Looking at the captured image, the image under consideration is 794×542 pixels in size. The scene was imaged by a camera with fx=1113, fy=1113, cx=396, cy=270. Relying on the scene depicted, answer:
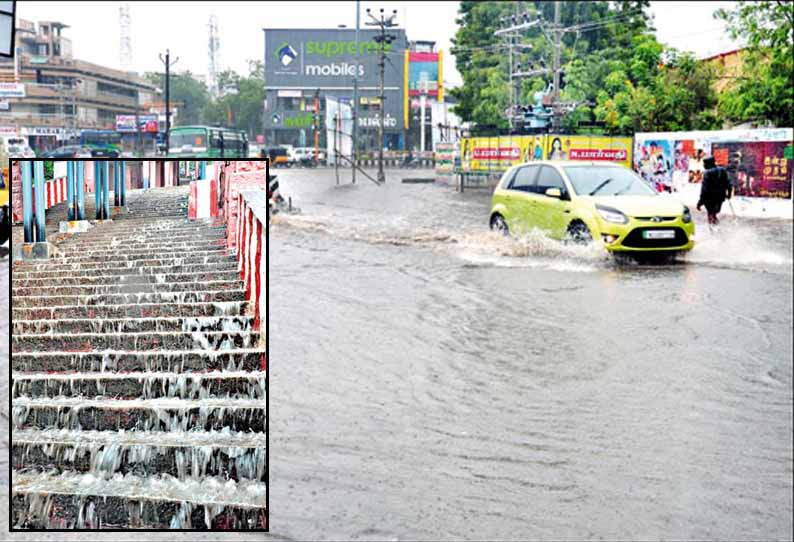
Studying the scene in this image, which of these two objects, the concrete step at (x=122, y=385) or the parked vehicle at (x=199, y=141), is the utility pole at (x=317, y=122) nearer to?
the parked vehicle at (x=199, y=141)

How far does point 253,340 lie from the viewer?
1.01m

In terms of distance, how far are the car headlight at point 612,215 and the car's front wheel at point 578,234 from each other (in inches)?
20.0

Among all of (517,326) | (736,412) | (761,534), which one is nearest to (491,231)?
(517,326)

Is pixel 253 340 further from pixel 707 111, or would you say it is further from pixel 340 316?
pixel 707 111

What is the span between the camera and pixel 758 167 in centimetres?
2769

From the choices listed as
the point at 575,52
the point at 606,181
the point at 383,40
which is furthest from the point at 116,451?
the point at 575,52

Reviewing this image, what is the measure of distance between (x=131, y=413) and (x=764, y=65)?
103 ft

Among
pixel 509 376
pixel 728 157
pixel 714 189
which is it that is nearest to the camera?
pixel 509 376

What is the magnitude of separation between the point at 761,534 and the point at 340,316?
15871mm

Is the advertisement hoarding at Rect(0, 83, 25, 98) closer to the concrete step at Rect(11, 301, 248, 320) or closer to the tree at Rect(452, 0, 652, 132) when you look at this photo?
the concrete step at Rect(11, 301, 248, 320)

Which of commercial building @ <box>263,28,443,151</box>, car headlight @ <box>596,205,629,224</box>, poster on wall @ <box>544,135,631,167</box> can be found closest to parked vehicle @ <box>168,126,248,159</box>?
commercial building @ <box>263,28,443,151</box>

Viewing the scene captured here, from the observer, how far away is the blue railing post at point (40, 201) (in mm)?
1022

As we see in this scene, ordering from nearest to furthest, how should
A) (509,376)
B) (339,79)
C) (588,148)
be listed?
1. (339,79)
2. (509,376)
3. (588,148)

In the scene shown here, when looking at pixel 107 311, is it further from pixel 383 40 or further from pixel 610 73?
pixel 610 73
